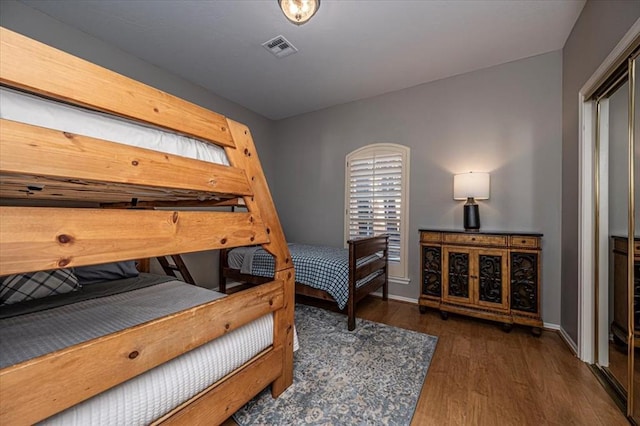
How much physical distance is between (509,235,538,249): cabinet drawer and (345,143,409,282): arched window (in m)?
1.08

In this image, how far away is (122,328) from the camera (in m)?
1.13

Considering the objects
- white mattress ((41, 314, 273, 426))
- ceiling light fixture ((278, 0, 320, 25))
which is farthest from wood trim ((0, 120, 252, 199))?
ceiling light fixture ((278, 0, 320, 25))

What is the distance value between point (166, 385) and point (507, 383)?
1.91 m

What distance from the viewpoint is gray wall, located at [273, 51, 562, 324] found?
7.84 ft

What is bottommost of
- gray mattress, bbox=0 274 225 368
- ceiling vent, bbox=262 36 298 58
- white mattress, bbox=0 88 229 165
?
gray mattress, bbox=0 274 225 368

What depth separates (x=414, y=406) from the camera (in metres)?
1.39

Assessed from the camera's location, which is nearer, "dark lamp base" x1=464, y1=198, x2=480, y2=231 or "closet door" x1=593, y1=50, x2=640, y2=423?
"closet door" x1=593, y1=50, x2=640, y2=423

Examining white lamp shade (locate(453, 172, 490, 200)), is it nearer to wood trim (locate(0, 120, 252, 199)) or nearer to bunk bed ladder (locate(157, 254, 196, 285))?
wood trim (locate(0, 120, 252, 199))

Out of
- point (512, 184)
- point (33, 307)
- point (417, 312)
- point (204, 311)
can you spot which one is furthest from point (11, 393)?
point (512, 184)

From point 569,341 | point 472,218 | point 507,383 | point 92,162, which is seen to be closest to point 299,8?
point 92,162

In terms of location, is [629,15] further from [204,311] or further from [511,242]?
[204,311]

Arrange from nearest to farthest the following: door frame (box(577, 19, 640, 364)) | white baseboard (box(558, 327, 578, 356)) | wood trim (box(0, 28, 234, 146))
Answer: wood trim (box(0, 28, 234, 146)) < door frame (box(577, 19, 640, 364)) < white baseboard (box(558, 327, 578, 356))

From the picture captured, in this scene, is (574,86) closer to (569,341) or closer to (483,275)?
(483,275)

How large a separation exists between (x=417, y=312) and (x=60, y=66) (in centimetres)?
307
